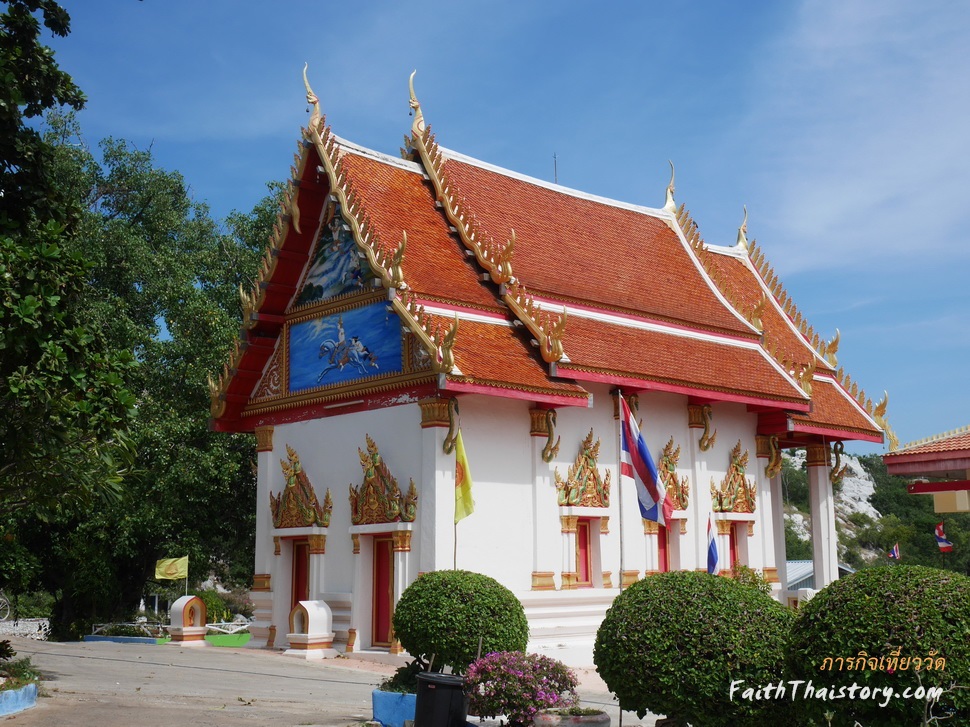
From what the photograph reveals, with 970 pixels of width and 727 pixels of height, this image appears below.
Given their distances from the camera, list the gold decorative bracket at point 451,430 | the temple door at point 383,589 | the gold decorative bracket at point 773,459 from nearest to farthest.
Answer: the gold decorative bracket at point 451,430 → the temple door at point 383,589 → the gold decorative bracket at point 773,459

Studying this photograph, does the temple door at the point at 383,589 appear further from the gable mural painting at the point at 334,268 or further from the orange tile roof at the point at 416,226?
the gable mural painting at the point at 334,268

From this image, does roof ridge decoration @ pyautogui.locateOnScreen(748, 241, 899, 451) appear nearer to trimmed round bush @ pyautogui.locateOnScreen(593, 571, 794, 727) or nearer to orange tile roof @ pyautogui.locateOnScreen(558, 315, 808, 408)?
orange tile roof @ pyautogui.locateOnScreen(558, 315, 808, 408)

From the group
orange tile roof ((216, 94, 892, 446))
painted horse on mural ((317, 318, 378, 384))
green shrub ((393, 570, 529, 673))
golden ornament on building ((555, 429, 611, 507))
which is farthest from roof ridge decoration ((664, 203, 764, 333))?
green shrub ((393, 570, 529, 673))

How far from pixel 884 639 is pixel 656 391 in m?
12.7

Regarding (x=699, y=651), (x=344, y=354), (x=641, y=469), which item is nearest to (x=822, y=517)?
(x=641, y=469)

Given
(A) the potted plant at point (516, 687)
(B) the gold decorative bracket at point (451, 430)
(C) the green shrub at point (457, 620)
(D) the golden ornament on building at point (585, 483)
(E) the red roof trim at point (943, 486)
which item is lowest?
(A) the potted plant at point (516, 687)

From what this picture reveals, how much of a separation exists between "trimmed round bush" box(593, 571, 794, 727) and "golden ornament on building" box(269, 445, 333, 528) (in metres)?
9.58

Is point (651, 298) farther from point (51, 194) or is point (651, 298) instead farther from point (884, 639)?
point (884, 639)

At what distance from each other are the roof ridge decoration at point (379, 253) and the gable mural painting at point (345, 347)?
2.85ft

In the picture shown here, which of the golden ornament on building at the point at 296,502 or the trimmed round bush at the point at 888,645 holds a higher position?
the golden ornament on building at the point at 296,502

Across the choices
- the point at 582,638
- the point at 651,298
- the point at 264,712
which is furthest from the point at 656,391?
the point at 264,712

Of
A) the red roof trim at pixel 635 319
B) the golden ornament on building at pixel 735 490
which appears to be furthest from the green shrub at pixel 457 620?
the golden ornament on building at pixel 735 490

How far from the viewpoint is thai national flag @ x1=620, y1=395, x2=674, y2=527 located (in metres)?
15.2

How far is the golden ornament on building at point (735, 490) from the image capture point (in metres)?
20.2
